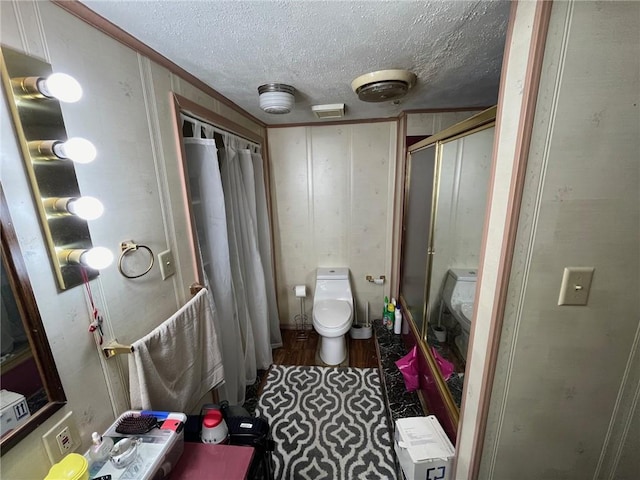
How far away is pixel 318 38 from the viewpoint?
3.29 feet

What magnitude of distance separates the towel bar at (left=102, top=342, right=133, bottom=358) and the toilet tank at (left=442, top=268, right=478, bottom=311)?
1660 millimetres

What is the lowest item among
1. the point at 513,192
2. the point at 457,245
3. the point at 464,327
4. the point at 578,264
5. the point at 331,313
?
the point at 331,313

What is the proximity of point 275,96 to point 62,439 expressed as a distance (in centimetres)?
165

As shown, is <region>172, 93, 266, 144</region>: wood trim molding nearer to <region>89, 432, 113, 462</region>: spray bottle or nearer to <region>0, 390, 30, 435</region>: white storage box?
<region>0, 390, 30, 435</region>: white storage box

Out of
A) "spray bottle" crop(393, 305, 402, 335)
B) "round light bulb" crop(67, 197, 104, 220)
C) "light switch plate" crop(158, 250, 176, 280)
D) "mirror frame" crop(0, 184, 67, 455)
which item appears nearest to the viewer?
"mirror frame" crop(0, 184, 67, 455)

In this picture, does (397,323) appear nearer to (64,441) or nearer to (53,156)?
(64,441)

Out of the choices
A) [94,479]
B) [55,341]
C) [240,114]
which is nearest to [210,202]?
[240,114]

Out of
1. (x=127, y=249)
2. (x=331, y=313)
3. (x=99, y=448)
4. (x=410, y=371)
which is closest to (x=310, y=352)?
(x=331, y=313)

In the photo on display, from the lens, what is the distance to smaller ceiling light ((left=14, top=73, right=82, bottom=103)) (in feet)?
2.12

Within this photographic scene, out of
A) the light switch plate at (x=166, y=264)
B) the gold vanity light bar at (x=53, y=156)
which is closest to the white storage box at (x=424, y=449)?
the light switch plate at (x=166, y=264)

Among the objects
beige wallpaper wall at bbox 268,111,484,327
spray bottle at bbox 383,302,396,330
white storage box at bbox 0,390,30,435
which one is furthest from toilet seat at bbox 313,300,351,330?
white storage box at bbox 0,390,30,435

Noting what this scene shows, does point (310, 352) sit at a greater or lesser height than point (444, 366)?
lesser

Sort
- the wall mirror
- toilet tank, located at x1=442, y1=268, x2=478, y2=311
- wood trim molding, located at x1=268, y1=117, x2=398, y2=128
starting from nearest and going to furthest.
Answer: the wall mirror → toilet tank, located at x1=442, y1=268, x2=478, y2=311 → wood trim molding, located at x1=268, y1=117, x2=398, y2=128

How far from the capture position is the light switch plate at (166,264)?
44.5 inches
